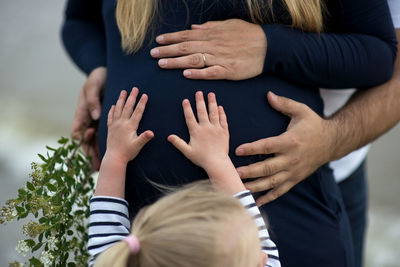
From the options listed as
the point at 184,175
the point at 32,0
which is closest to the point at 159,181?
the point at 184,175

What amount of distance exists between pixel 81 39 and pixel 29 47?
12.7ft

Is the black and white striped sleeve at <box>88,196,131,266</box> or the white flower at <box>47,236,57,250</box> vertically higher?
the black and white striped sleeve at <box>88,196,131,266</box>

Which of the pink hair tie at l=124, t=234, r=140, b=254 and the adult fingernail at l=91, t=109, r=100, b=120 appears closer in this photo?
the pink hair tie at l=124, t=234, r=140, b=254

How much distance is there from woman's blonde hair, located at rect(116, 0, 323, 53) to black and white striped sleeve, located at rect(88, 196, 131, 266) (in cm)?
52

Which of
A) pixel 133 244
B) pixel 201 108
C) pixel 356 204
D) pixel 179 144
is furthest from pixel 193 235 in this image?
pixel 356 204

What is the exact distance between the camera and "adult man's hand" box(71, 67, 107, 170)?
1825 millimetres

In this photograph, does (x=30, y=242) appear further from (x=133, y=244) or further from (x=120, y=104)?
(x=120, y=104)

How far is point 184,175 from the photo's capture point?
1.39 metres

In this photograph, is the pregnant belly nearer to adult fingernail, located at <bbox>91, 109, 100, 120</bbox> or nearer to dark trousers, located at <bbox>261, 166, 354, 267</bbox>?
dark trousers, located at <bbox>261, 166, 354, 267</bbox>

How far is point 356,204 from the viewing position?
213cm

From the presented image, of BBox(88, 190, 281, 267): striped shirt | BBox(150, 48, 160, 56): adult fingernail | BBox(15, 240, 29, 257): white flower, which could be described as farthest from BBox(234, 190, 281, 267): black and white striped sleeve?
BBox(15, 240, 29, 257): white flower

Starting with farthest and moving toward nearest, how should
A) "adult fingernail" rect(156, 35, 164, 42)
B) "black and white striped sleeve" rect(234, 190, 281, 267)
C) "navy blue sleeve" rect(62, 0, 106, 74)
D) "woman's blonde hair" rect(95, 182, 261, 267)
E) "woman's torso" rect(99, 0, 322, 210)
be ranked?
"navy blue sleeve" rect(62, 0, 106, 74) → "adult fingernail" rect(156, 35, 164, 42) → "woman's torso" rect(99, 0, 322, 210) → "black and white striped sleeve" rect(234, 190, 281, 267) → "woman's blonde hair" rect(95, 182, 261, 267)

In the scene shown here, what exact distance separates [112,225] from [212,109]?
0.46 m

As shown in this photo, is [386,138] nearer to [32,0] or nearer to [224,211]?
[224,211]
